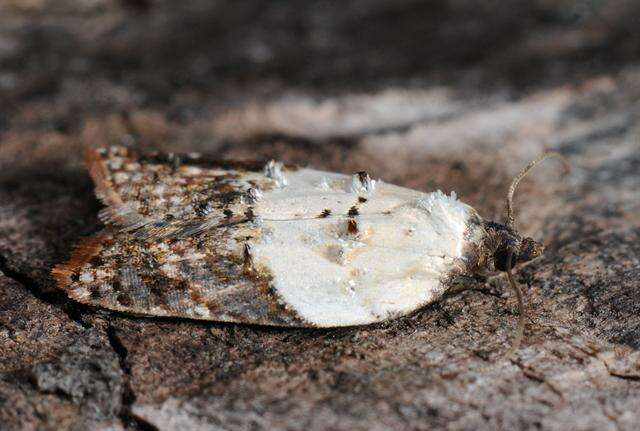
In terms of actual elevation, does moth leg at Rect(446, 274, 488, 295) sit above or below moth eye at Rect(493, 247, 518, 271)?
below

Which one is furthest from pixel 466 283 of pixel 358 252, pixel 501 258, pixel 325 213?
pixel 325 213

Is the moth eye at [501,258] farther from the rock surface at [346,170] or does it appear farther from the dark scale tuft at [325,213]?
the dark scale tuft at [325,213]

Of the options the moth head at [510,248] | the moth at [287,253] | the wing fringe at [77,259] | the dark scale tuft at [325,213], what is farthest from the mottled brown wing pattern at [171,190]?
the moth head at [510,248]

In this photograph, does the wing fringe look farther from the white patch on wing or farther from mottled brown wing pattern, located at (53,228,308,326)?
the white patch on wing

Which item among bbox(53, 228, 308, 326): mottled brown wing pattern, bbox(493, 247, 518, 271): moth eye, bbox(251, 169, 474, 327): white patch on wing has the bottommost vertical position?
bbox(53, 228, 308, 326): mottled brown wing pattern

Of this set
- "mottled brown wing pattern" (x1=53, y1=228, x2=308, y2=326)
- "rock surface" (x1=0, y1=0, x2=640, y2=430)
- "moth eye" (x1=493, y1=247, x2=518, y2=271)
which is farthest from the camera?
"moth eye" (x1=493, y1=247, x2=518, y2=271)

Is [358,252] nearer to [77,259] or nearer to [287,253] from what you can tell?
[287,253]

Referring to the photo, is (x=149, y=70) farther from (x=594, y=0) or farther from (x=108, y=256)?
(x=594, y=0)

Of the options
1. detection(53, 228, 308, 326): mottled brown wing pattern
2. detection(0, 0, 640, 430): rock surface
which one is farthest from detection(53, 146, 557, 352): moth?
detection(0, 0, 640, 430): rock surface
